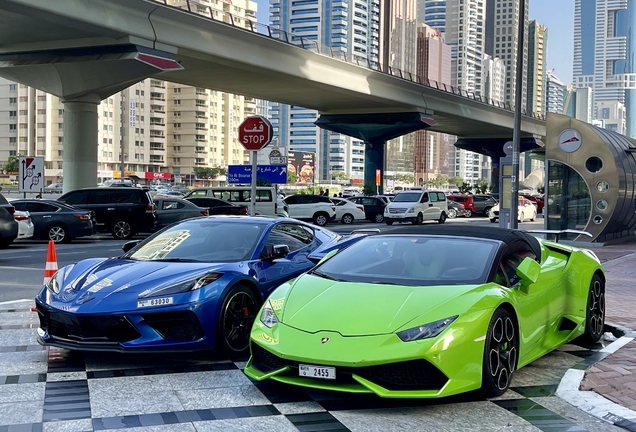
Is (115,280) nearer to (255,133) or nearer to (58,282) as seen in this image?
(58,282)

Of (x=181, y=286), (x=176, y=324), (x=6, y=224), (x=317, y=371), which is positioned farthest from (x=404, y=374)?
(x=6, y=224)

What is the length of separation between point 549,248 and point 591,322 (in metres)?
0.88

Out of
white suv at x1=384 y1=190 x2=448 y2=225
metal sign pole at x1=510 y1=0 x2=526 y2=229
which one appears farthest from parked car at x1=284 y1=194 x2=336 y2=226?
metal sign pole at x1=510 y1=0 x2=526 y2=229

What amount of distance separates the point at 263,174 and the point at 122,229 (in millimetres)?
6304

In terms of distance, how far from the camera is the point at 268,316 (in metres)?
5.89

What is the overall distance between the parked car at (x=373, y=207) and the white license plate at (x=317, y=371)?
129ft

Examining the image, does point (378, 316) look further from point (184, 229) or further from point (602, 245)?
point (602, 245)

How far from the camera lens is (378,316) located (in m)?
5.41

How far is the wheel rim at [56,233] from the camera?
73.9 ft

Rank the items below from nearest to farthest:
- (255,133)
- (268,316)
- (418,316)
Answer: (418,316) → (268,316) → (255,133)

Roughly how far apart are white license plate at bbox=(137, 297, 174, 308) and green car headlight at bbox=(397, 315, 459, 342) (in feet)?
7.01

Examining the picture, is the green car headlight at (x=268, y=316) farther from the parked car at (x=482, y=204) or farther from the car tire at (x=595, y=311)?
the parked car at (x=482, y=204)

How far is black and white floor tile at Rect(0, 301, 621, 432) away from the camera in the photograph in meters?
4.99

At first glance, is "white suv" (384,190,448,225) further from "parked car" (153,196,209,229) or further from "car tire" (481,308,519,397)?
"car tire" (481,308,519,397)
